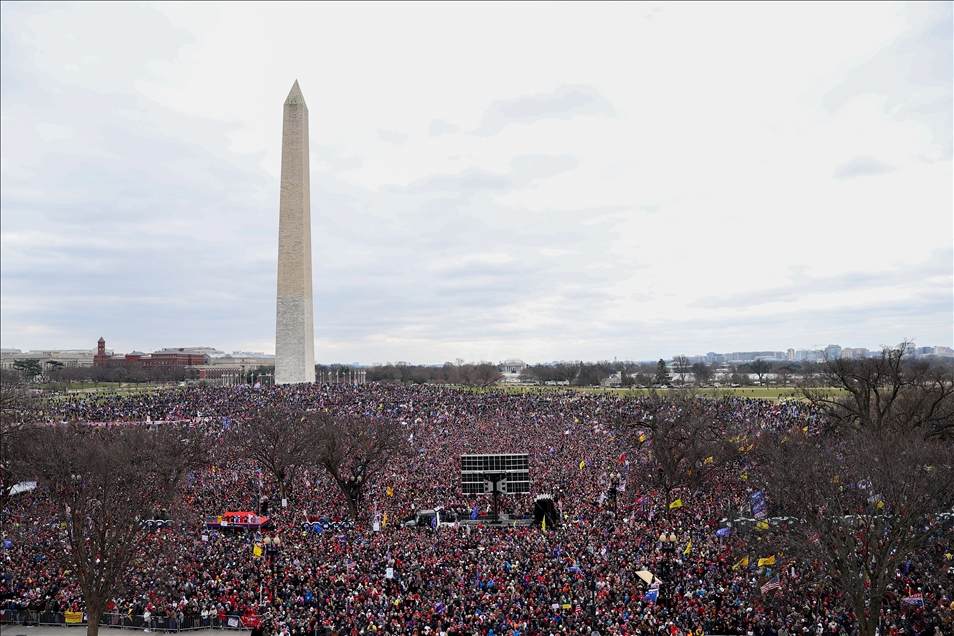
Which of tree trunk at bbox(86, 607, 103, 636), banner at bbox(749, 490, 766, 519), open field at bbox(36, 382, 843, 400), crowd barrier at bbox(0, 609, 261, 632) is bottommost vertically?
crowd barrier at bbox(0, 609, 261, 632)

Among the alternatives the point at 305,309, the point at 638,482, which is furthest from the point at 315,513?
the point at 305,309

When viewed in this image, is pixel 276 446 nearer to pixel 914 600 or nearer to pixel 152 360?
pixel 914 600

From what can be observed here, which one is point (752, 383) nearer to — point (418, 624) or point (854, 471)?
point (854, 471)

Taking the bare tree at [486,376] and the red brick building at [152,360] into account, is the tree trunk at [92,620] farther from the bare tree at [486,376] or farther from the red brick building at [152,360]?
the red brick building at [152,360]

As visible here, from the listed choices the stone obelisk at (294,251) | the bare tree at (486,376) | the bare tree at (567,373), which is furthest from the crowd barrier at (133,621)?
the bare tree at (567,373)

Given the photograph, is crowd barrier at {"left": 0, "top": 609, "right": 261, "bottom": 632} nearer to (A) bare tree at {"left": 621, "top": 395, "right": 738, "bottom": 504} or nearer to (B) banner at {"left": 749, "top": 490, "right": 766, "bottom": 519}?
(B) banner at {"left": 749, "top": 490, "right": 766, "bottom": 519}

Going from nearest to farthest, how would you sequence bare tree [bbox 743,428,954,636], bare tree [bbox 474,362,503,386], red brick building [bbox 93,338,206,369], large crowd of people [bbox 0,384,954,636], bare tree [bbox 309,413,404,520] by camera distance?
bare tree [bbox 743,428,954,636]
large crowd of people [bbox 0,384,954,636]
bare tree [bbox 309,413,404,520]
bare tree [bbox 474,362,503,386]
red brick building [bbox 93,338,206,369]

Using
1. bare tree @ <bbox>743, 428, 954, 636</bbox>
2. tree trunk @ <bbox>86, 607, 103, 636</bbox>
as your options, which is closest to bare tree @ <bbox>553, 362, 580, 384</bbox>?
bare tree @ <bbox>743, 428, 954, 636</bbox>
